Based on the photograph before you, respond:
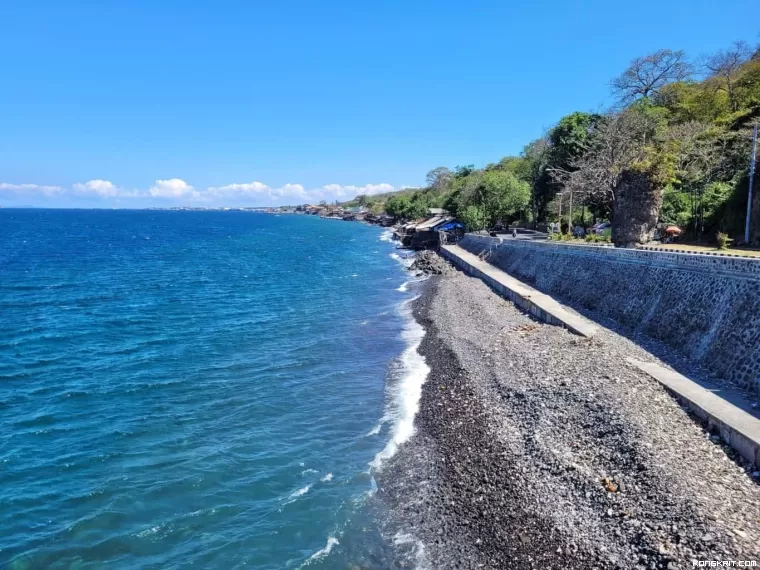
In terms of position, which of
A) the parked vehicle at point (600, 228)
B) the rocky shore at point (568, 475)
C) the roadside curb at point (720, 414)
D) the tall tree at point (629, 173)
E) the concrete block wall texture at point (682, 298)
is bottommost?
the rocky shore at point (568, 475)

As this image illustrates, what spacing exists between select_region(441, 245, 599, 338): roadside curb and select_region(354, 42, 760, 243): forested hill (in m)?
7.65

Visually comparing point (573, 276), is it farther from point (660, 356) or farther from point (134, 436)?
point (134, 436)

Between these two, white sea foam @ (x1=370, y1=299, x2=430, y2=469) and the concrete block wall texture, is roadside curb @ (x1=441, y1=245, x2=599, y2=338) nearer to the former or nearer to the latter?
the concrete block wall texture

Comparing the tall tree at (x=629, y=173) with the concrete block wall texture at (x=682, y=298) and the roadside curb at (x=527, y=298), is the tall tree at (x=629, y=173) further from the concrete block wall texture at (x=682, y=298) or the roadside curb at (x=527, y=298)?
the roadside curb at (x=527, y=298)

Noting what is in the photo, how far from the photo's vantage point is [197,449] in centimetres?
1467

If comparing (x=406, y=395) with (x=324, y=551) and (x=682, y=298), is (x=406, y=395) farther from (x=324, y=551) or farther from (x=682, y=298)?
(x=682, y=298)

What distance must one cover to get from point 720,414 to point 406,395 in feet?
33.2

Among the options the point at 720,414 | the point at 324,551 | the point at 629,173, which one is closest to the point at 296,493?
→ the point at 324,551

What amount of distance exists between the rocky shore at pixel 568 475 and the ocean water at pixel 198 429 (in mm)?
1446

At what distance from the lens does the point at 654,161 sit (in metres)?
30.2

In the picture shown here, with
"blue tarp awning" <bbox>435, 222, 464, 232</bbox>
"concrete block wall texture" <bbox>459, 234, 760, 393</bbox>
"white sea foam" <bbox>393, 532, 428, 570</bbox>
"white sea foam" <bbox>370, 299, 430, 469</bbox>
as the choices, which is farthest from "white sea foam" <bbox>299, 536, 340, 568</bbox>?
"blue tarp awning" <bbox>435, 222, 464, 232</bbox>

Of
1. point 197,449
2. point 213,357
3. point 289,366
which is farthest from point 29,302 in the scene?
point 197,449

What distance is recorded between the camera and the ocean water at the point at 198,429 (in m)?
10.8

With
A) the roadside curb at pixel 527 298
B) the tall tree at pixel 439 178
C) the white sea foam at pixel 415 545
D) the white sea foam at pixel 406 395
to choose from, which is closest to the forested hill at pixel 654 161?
the roadside curb at pixel 527 298
